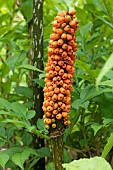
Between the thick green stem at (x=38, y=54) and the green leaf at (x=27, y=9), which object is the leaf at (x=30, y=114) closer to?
the thick green stem at (x=38, y=54)

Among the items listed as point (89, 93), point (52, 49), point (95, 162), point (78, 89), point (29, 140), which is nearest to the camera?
point (95, 162)

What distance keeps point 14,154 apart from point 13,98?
0.60 metres

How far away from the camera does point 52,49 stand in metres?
1.30

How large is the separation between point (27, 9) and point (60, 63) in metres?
0.73

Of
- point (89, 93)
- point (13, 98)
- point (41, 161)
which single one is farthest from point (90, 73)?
point (13, 98)

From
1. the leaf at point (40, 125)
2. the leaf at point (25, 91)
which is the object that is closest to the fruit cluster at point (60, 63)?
the leaf at point (40, 125)

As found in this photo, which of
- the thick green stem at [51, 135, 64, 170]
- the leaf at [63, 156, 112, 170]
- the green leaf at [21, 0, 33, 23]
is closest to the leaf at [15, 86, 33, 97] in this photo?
the green leaf at [21, 0, 33, 23]

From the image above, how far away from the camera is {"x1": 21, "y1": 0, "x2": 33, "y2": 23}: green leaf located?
1.92 m

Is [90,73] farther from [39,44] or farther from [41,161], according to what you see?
[41,161]

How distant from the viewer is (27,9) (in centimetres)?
194

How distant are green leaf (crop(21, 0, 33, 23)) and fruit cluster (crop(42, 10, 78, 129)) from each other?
63cm

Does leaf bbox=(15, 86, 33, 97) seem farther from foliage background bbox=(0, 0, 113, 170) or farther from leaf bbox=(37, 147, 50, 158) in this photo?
leaf bbox=(37, 147, 50, 158)

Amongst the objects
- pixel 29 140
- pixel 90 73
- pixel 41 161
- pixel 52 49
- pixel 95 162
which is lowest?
pixel 41 161

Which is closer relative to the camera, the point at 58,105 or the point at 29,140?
the point at 58,105
